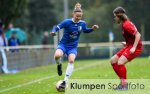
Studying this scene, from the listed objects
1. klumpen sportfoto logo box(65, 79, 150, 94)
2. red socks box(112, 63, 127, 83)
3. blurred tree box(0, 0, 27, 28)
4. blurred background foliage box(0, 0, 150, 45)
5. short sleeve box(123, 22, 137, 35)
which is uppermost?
short sleeve box(123, 22, 137, 35)

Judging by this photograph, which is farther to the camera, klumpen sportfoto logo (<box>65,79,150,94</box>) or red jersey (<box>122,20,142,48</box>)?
red jersey (<box>122,20,142,48</box>)

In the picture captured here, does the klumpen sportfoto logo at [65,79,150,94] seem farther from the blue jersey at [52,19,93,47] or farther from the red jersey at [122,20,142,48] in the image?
the blue jersey at [52,19,93,47]

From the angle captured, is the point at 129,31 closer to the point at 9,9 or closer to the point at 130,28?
the point at 130,28

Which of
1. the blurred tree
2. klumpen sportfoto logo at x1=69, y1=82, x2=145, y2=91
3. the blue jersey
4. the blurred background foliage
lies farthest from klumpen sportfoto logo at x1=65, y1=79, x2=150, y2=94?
the blurred background foliage

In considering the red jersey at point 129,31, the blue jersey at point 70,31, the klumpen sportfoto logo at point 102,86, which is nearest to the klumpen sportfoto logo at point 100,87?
the klumpen sportfoto logo at point 102,86

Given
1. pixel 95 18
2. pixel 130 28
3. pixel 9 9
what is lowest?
pixel 95 18

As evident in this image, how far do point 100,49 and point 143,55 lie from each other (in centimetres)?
452

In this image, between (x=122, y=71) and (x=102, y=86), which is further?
(x=122, y=71)

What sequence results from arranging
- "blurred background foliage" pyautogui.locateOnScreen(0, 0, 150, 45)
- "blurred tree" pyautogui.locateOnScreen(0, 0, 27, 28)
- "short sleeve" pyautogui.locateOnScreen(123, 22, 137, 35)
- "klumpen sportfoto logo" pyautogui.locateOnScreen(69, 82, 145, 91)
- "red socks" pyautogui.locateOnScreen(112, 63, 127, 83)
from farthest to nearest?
"blurred background foliage" pyautogui.locateOnScreen(0, 0, 150, 45)
"blurred tree" pyautogui.locateOnScreen(0, 0, 27, 28)
"red socks" pyautogui.locateOnScreen(112, 63, 127, 83)
"short sleeve" pyautogui.locateOnScreen(123, 22, 137, 35)
"klumpen sportfoto logo" pyautogui.locateOnScreen(69, 82, 145, 91)

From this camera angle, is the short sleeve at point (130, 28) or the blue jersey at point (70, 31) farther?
the blue jersey at point (70, 31)

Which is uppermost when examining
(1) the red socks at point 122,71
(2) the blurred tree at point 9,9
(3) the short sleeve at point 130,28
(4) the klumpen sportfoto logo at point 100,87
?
(3) the short sleeve at point 130,28

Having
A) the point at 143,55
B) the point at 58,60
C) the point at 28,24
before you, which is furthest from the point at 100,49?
the point at 58,60

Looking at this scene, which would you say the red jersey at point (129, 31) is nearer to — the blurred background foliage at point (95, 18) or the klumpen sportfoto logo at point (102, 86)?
the klumpen sportfoto logo at point (102, 86)

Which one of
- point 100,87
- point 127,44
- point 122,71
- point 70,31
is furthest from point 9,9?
point 100,87
